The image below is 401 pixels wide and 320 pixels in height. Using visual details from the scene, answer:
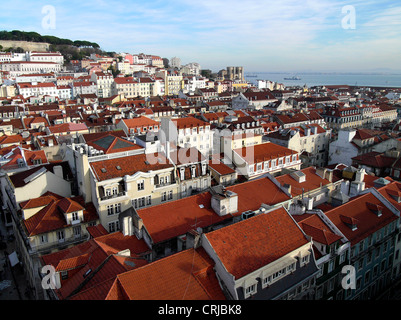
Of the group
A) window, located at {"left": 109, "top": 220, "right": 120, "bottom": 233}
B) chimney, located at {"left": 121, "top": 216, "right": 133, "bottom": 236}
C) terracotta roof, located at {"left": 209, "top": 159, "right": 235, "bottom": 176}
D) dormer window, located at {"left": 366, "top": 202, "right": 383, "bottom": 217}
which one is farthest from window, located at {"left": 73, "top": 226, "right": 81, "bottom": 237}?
dormer window, located at {"left": 366, "top": 202, "right": 383, "bottom": 217}

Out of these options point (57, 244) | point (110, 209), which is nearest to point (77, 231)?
point (57, 244)

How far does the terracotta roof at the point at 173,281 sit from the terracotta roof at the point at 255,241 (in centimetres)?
109

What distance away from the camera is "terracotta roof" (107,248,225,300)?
14914mm

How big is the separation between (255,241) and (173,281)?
5.47 meters

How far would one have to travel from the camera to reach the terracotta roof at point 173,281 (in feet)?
48.9

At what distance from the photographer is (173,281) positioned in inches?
626

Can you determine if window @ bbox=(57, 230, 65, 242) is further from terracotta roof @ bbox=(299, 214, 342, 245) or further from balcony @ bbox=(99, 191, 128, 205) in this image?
terracotta roof @ bbox=(299, 214, 342, 245)

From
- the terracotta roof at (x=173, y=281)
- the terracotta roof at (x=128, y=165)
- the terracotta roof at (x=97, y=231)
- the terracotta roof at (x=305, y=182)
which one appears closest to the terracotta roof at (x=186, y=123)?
the terracotta roof at (x=128, y=165)

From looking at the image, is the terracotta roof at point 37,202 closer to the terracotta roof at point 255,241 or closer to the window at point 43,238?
the window at point 43,238

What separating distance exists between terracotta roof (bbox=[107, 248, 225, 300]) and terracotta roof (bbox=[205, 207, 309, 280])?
1.09 m

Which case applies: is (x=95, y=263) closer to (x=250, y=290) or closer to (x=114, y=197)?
(x=250, y=290)
